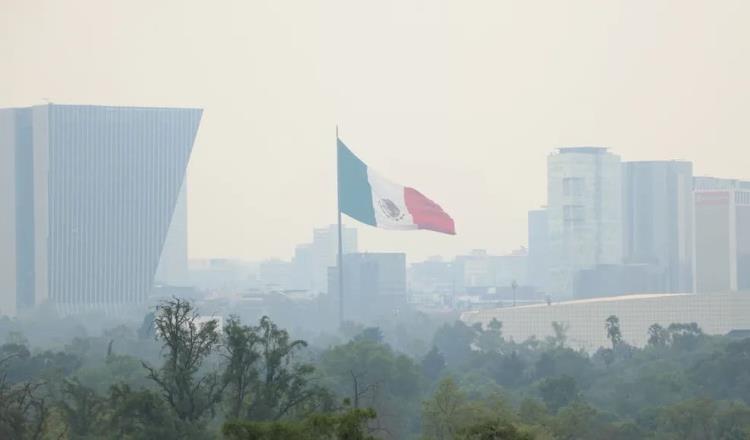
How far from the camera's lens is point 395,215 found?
13162cm

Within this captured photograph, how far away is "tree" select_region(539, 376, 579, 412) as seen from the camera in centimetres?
7894

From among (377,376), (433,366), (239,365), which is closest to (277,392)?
(239,365)

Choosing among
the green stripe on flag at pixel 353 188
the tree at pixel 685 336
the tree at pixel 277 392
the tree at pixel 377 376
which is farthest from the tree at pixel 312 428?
the green stripe on flag at pixel 353 188

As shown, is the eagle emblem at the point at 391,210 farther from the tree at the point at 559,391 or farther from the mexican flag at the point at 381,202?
the tree at the point at 559,391

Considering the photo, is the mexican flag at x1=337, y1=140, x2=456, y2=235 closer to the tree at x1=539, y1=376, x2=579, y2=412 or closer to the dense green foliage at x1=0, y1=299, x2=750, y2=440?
the dense green foliage at x1=0, y1=299, x2=750, y2=440

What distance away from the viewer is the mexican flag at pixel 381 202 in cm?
13000

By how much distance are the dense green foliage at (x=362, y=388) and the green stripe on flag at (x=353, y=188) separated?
27.4 ft

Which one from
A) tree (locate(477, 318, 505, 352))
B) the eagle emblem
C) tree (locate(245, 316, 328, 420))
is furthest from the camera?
tree (locate(477, 318, 505, 352))

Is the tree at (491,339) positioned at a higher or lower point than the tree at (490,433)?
lower

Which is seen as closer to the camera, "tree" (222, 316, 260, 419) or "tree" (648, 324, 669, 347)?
"tree" (222, 316, 260, 419)

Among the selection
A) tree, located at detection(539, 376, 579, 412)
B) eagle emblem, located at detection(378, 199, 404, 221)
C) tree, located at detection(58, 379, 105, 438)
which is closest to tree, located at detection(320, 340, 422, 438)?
tree, located at detection(539, 376, 579, 412)

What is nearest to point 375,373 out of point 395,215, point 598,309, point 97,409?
point 97,409

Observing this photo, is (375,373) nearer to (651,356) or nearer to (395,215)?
(651,356)

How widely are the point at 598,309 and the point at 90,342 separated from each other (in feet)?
162
